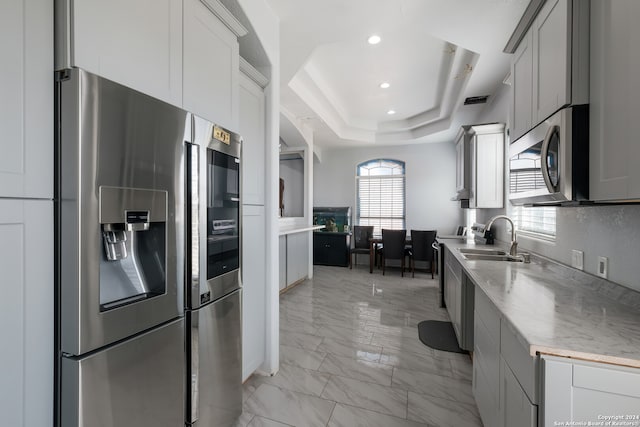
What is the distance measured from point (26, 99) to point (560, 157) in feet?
6.58

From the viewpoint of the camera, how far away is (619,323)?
1072 millimetres

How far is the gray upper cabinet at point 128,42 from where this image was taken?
35.0 inches

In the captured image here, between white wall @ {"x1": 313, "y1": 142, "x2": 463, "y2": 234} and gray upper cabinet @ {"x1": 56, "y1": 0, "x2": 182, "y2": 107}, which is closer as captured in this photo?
gray upper cabinet @ {"x1": 56, "y1": 0, "x2": 182, "y2": 107}

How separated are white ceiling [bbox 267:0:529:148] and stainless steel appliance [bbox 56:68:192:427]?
169cm

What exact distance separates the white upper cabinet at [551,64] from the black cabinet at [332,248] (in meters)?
4.54

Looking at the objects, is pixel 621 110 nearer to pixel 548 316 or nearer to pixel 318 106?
pixel 548 316

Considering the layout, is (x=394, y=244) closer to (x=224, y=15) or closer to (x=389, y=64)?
(x=389, y=64)

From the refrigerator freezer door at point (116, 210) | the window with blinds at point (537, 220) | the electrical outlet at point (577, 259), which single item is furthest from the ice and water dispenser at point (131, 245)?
the window with blinds at point (537, 220)

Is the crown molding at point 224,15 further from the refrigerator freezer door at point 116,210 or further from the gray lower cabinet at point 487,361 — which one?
the gray lower cabinet at point 487,361

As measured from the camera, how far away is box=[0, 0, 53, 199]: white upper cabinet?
78 centimetres

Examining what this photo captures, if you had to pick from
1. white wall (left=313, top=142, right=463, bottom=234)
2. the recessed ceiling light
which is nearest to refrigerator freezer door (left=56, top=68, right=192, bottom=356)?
the recessed ceiling light

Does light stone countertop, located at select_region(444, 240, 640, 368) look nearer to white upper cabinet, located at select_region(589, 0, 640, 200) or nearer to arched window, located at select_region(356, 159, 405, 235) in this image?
white upper cabinet, located at select_region(589, 0, 640, 200)

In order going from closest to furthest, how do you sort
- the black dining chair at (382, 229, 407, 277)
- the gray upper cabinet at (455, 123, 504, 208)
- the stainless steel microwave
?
the stainless steel microwave → the gray upper cabinet at (455, 123, 504, 208) → the black dining chair at (382, 229, 407, 277)

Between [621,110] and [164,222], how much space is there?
1.80 metres
